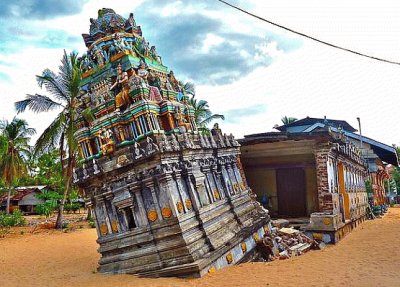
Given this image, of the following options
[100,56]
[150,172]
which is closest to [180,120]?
[150,172]

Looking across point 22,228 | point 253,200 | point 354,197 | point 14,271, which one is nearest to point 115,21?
point 253,200

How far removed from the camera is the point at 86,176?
38.8ft

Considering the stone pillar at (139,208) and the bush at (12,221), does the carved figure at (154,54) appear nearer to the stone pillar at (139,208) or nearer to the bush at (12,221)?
the stone pillar at (139,208)

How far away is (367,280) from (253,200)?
6.67 m

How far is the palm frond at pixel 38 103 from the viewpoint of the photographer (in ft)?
81.0

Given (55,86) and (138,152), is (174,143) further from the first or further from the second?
(55,86)

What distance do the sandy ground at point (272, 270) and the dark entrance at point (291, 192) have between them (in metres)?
2.98

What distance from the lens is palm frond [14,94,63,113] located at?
2470 centimetres

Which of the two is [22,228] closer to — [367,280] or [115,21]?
[115,21]

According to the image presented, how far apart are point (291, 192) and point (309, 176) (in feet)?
4.44

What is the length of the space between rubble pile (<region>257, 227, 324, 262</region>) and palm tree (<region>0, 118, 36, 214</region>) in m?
27.4

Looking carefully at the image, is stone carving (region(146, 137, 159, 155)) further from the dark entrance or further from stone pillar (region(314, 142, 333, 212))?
the dark entrance

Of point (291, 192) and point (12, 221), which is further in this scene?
point (12, 221)

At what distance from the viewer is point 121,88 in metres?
13.1
